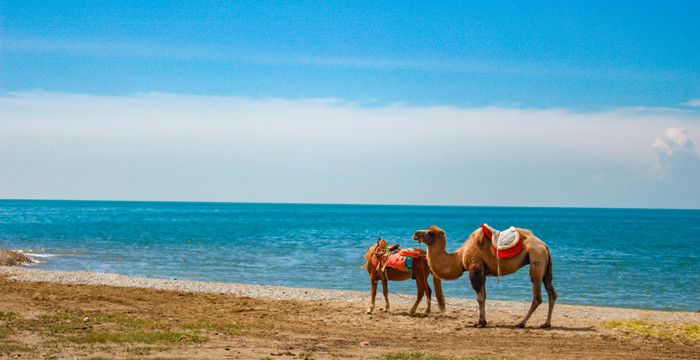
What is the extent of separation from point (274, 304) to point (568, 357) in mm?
8770

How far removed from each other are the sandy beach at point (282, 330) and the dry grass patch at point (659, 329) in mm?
22

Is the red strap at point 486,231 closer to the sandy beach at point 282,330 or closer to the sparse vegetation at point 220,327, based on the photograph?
the sandy beach at point 282,330

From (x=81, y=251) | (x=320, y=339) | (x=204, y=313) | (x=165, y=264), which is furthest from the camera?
(x=81, y=251)

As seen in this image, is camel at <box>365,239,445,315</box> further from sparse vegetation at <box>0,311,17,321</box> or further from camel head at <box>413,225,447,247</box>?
sparse vegetation at <box>0,311,17,321</box>

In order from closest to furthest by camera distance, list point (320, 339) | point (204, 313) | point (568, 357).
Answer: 1. point (568, 357)
2. point (320, 339)
3. point (204, 313)

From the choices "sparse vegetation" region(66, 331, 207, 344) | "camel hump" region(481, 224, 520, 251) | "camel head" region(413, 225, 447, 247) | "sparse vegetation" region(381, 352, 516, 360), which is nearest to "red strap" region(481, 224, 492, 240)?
"camel hump" region(481, 224, 520, 251)

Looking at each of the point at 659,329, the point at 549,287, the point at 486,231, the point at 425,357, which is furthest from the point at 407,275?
the point at 425,357

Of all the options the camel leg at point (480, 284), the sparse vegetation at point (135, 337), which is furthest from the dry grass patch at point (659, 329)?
the sparse vegetation at point (135, 337)

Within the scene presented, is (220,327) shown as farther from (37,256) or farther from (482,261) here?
(37,256)

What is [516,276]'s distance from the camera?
3294 cm

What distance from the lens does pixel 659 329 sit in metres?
16.1

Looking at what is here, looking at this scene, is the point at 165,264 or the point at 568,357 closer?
the point at 568,357

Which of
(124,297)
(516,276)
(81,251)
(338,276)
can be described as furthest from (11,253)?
(516,276)

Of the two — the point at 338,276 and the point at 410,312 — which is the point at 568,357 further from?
the point at 338,276
